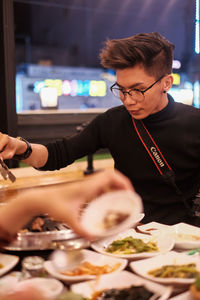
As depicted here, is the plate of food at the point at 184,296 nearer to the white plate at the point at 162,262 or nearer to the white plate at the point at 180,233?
the white plate at the point at 162,262

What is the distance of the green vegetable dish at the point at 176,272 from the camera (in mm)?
1175

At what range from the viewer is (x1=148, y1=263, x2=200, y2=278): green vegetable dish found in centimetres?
117

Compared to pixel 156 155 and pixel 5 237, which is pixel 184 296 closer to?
pixel 5 237

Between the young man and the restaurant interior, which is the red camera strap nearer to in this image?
the young man

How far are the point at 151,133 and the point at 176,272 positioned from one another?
1.26 m

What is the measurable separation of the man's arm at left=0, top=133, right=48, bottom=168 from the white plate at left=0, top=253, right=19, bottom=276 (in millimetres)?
753

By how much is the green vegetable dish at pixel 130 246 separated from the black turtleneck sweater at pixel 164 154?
739mm

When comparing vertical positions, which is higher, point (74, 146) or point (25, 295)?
point (74, 146)

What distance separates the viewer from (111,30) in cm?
1502

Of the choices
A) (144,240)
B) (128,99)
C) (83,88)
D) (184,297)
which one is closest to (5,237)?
(184,297)

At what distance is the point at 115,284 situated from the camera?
115 centimetres

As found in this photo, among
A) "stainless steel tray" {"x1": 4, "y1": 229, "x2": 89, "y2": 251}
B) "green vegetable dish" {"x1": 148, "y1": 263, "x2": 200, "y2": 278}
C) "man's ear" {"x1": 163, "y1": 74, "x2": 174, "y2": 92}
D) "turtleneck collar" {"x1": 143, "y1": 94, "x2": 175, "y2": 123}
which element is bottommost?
"green vegetable dish" {"x1": 148, "y1": 263, "x2": 200, "y2": 278}

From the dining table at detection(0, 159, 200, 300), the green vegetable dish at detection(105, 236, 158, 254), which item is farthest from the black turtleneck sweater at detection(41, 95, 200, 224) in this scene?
the green vegetable dish at detection(105, 236, 158, 254)

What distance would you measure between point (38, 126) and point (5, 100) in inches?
48.0
